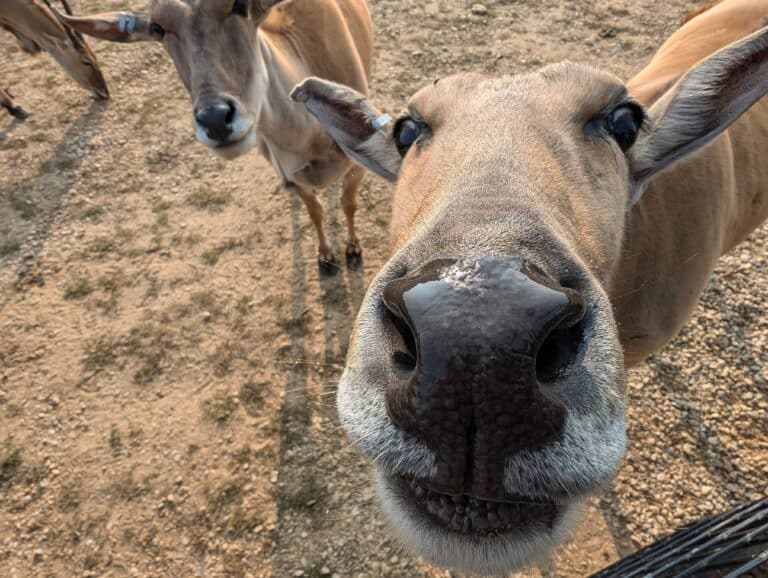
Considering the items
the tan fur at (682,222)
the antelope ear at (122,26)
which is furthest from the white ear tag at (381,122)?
the antelope ear at (122,26)

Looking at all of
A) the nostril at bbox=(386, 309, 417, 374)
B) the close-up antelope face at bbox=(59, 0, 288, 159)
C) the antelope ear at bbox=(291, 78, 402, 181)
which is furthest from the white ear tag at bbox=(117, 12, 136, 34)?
the nostril at bbox=(386, 309, 417, 374)

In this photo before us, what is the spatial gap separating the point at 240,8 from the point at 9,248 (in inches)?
217

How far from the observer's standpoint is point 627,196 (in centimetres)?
314

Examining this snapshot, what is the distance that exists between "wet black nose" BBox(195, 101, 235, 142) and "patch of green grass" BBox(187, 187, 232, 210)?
3.29 m

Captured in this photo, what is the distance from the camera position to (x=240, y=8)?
5.12 meters

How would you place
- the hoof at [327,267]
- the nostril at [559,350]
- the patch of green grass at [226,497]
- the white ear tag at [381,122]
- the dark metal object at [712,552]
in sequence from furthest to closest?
the hoof at [327,267] → the patch of green grass at [226,497] → the white ear tag at [381,122] → the dark metal object at [712,552] → the nostril at [559,350]

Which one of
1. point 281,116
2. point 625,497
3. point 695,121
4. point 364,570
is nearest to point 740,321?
point 625,497

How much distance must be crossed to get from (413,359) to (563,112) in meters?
1.89

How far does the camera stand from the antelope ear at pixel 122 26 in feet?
18.0

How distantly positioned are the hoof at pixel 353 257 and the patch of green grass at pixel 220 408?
2361mm

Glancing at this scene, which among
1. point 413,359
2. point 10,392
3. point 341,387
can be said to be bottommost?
point 10,392

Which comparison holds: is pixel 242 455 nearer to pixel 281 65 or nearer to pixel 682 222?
pixel 281 65

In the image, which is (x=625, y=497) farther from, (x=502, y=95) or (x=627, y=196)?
(x=502, y=95)

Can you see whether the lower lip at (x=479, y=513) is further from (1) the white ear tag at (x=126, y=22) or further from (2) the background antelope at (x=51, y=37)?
(2) the background antelope at (x=51, y=37)
